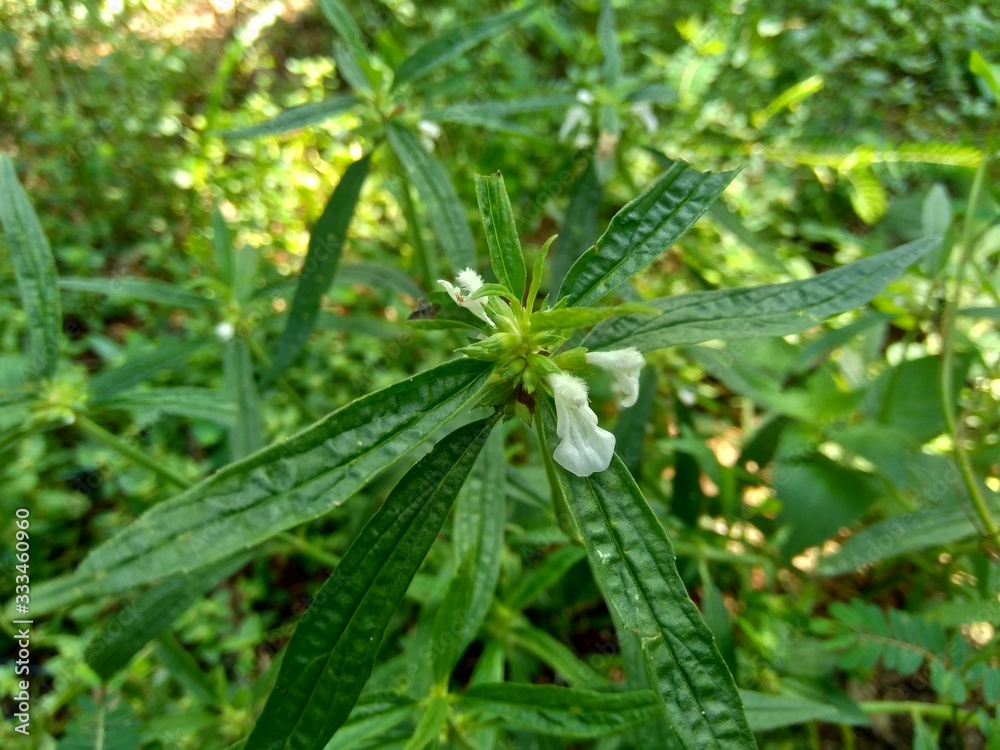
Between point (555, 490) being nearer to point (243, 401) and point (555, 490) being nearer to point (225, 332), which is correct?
point (243, 401)

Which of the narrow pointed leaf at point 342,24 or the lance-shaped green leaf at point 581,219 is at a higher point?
the narrow pointed leaf at point 342,24

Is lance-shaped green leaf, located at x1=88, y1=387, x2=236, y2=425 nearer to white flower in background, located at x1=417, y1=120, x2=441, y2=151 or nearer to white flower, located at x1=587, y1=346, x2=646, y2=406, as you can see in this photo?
white flower in background, located at x1=417, y1=120, x2=441, y2=151

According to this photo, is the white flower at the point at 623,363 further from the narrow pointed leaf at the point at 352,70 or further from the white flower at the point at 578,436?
the narrow pointed leaf at the point at 352,70

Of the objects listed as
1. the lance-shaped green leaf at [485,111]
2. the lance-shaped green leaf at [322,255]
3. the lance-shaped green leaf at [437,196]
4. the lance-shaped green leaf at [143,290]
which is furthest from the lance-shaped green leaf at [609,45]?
the lance-shaped green leaf at [143,290]

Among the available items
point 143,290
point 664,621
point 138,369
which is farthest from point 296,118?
point 664,621

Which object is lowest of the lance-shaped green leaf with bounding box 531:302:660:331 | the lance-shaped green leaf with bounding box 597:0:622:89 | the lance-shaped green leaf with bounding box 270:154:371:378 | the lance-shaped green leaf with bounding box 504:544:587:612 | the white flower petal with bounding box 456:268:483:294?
the lance-shaped green leaf with bounding box 504:544:587:612

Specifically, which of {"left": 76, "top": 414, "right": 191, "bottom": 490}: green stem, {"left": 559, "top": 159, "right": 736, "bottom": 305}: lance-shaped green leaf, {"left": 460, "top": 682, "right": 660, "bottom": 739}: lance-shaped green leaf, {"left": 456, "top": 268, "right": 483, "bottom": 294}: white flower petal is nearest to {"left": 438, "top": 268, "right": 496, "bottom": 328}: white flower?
{"left": 456, "top": 268, "right": 483, "bottom": 294}: white flower petal

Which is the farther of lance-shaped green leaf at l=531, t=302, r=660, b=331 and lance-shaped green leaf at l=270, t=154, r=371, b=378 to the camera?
lance-shaped green leaf at l=270, t=154, r=371, b=378

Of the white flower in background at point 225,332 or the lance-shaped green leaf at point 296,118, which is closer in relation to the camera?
the lance-shaped green leaf at point 296,118

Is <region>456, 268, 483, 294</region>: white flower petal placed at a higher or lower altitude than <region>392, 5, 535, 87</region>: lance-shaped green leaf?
lower
